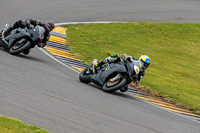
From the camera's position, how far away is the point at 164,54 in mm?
20500

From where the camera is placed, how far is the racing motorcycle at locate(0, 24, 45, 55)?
1287 centimetres

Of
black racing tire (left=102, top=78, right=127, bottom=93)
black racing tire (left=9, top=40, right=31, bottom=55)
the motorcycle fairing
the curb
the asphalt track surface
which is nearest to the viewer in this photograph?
the asphalt track surface

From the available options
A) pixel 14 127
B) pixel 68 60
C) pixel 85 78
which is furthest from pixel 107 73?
pixel 14 127

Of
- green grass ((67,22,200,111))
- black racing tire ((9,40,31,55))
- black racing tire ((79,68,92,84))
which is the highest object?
black racing tire ((9,40,31,55))

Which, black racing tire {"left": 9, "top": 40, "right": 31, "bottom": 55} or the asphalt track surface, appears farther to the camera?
black racing tire {"left": 9, "top": 40, "right": 31, "bottom": 55}

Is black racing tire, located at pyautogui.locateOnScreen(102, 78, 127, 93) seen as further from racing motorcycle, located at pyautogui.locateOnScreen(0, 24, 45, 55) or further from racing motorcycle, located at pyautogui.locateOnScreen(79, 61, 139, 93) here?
racing motorcycle, located at pyautogui.locateOnScreen(0, 24, 45, 55)

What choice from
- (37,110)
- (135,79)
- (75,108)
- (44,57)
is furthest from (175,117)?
(44,57)

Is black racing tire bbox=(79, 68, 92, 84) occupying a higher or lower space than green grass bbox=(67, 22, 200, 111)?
higher

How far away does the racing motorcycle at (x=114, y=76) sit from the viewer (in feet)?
37.3

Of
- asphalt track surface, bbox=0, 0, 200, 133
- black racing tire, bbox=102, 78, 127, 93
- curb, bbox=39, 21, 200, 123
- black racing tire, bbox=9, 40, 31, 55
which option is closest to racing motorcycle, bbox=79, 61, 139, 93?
black racing tire, bbox=102, 78, 127, 93

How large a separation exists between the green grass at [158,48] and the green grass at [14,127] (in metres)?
7.22

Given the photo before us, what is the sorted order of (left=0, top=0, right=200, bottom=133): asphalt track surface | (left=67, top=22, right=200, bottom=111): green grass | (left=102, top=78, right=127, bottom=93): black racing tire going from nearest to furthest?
(left=0, top=0, right=200, bottom=133): asphalt track surface → (left=102, top=78, right=127, bottom=93): black racing tire → (left=67, top=22, right=200, bottom=111): green grass

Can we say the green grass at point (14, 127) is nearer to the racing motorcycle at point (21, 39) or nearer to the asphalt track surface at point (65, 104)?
the asphalt track surface at point (65, 104)

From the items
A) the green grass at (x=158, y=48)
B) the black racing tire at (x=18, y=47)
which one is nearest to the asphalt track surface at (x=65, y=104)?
the black racing tire at (x=18, y=47)
